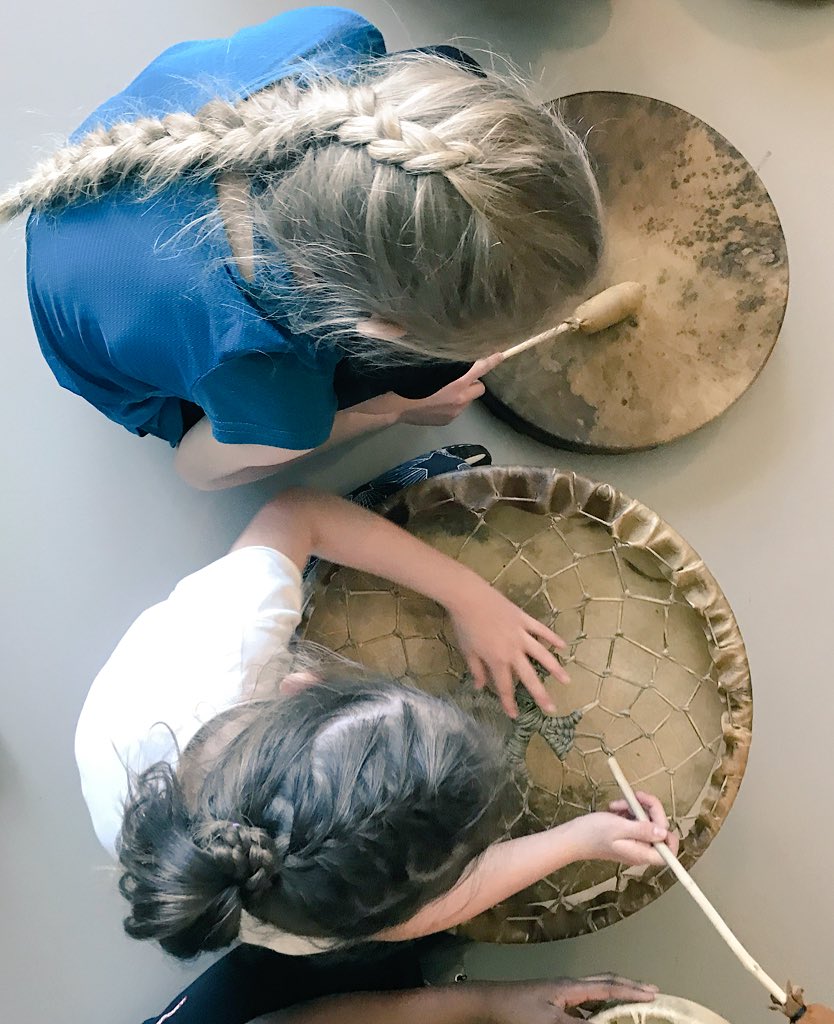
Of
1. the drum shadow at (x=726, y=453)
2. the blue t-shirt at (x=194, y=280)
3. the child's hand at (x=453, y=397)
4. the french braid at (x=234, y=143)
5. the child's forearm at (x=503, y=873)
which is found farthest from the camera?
the drum shadow at (x=726, y=453)

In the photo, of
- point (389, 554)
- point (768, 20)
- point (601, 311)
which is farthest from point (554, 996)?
point (768, 20)

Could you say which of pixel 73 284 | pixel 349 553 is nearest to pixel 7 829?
pixel 349 553

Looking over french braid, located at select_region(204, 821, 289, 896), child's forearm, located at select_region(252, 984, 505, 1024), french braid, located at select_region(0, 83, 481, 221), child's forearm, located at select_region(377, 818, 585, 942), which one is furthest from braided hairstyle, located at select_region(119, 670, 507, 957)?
french braid, located at select_region(0, 83, 481, 221)

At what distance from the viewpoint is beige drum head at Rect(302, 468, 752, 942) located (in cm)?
77

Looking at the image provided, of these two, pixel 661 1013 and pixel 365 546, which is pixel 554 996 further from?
pixel 365 546

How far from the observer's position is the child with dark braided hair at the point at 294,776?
1.62 feet

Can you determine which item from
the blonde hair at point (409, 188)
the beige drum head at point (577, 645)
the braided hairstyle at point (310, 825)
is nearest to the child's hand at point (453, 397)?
the beige drum head at point (577, 645)

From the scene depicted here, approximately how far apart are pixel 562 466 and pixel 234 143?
1.86 feet

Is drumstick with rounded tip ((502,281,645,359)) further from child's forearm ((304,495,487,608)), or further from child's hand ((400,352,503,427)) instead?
child's forearm ((304,495,487,608))

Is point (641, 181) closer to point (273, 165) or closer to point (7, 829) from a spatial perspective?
point (273, 165)

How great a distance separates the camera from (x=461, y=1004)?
75 centimetres

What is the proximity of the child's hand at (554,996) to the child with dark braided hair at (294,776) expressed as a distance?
0.34ft

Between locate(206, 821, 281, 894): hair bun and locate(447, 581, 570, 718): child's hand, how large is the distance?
12.8 inches

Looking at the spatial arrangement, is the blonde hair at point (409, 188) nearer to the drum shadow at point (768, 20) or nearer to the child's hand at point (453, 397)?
the child's hand at point (453, 397)
